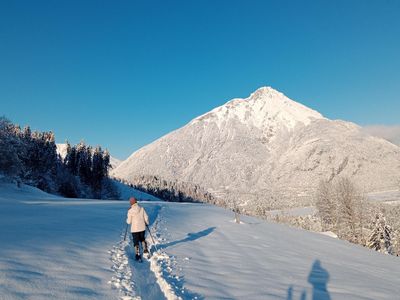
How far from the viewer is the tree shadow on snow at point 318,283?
9.98m

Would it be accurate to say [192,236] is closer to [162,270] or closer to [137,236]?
[137,236]

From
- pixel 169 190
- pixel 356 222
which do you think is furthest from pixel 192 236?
pixel 169 190

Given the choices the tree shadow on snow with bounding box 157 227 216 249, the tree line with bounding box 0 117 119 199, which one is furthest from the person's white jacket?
the tree line with bounding box 0 117 119 199

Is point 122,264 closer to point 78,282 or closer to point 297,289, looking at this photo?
point 78,282

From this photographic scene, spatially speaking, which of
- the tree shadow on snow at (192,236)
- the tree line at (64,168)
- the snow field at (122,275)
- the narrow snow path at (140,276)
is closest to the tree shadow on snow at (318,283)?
the narrow snow path at (140,276)

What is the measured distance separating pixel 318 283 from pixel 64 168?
108913 millimetres

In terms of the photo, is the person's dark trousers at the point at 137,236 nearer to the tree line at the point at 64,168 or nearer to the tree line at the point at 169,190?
the tree line at the point at 64,168

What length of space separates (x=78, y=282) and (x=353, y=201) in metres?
53.8

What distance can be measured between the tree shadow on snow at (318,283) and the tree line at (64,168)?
58.4 metres

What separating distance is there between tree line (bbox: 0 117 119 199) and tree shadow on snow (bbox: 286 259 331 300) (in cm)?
5843

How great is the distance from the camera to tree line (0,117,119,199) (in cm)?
8944

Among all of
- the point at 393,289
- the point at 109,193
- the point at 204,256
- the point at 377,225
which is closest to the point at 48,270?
the point at 204,256

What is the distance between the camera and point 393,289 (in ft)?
41.7

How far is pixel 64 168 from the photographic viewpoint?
109 metres
